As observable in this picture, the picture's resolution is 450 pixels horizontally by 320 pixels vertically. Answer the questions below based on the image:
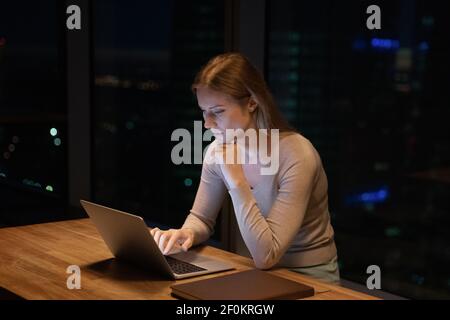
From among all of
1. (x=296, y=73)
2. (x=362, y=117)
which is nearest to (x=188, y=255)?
(x=296, y=73)

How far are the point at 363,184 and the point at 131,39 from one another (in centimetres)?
184

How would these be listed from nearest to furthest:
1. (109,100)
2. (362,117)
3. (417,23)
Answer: (417,23)
(362,117)
(109,100)

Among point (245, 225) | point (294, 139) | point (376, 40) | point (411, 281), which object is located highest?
point (376, 40)

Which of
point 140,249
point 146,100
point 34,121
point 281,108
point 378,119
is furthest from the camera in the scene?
point 146,100

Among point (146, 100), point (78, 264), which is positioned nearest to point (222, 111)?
point (78, 264)

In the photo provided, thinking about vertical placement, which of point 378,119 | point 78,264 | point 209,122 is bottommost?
point 78,264

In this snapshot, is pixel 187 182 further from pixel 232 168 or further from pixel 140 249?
pixel 140 249

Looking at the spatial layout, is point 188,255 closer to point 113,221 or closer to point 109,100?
point 113,221

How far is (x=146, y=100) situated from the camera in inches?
166

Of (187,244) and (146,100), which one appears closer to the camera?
(187,244)

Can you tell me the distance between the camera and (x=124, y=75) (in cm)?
436

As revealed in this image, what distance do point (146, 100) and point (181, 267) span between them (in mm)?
2593

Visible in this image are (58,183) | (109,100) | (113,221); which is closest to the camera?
(113,221)

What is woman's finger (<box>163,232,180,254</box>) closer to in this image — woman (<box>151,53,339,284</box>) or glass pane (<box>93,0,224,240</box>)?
woman (<box>151,53,339,284</box>)
